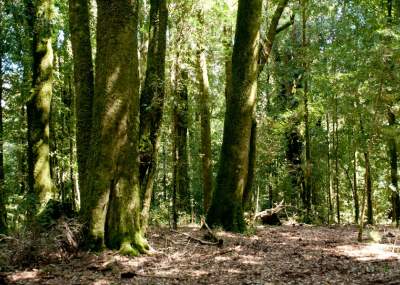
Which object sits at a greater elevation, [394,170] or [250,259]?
[394,170]

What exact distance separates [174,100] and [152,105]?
2.66 m

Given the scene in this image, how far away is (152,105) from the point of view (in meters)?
11.0

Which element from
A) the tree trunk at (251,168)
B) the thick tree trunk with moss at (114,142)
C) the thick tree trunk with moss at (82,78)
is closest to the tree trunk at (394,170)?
the tree trunk at (251,168)

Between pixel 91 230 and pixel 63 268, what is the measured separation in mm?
962

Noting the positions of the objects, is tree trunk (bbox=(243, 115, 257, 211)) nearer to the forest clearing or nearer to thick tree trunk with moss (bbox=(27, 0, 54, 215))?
the forest clearing

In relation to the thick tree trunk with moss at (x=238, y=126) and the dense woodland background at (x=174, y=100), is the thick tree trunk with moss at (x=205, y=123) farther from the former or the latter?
the thick tree trunk with moss at (x=238, y=126)

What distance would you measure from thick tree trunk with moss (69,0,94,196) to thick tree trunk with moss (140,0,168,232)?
1.42m

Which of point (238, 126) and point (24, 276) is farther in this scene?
point (238, 126)

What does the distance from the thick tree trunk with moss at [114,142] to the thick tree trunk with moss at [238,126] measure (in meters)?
3.51

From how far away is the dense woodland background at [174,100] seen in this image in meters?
8.81

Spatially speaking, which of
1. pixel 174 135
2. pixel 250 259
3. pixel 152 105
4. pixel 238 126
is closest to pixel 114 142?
pixel 152 105

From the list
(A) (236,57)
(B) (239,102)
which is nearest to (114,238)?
(B) (239,102)

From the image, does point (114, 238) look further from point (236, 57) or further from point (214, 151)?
point (214, 151)

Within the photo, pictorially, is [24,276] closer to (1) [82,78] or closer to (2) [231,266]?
(2) [231,266]
